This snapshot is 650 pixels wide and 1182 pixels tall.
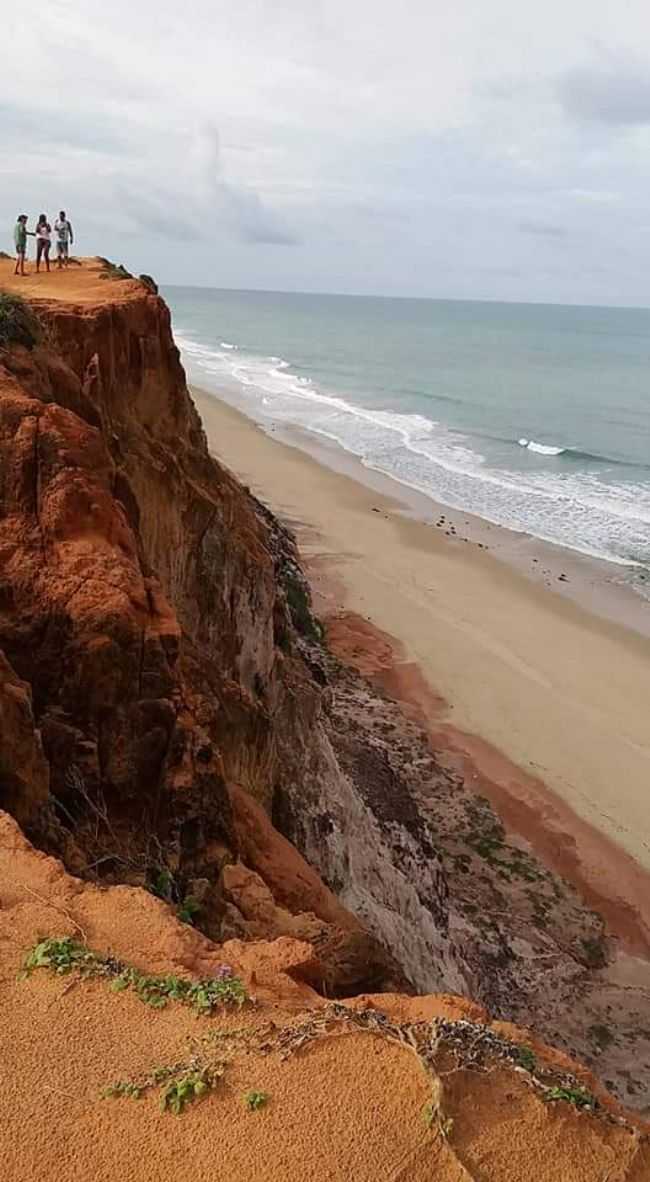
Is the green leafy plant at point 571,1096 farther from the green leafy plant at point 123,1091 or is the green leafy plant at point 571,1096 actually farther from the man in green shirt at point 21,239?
the man in green shirt at point 21,239

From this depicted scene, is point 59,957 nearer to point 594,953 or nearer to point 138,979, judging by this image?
point 138,979

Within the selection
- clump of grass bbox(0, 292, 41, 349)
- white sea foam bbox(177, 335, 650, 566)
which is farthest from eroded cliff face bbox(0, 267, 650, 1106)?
white sea foam bbox(177, 335, 650, 566)

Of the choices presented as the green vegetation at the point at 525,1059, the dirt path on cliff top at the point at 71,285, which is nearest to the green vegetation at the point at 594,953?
the green vegetation at the point at 525,1059

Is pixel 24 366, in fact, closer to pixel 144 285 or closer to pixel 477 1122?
pixel 144 285

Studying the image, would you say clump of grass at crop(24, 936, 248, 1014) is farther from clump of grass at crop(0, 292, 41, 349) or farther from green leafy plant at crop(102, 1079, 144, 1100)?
clump of grass at crop(0, 292, 41, 349)

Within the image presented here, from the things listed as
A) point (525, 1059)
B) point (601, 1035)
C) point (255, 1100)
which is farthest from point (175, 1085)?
point (601, 1035)

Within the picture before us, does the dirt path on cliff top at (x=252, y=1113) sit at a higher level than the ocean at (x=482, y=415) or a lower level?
higher
